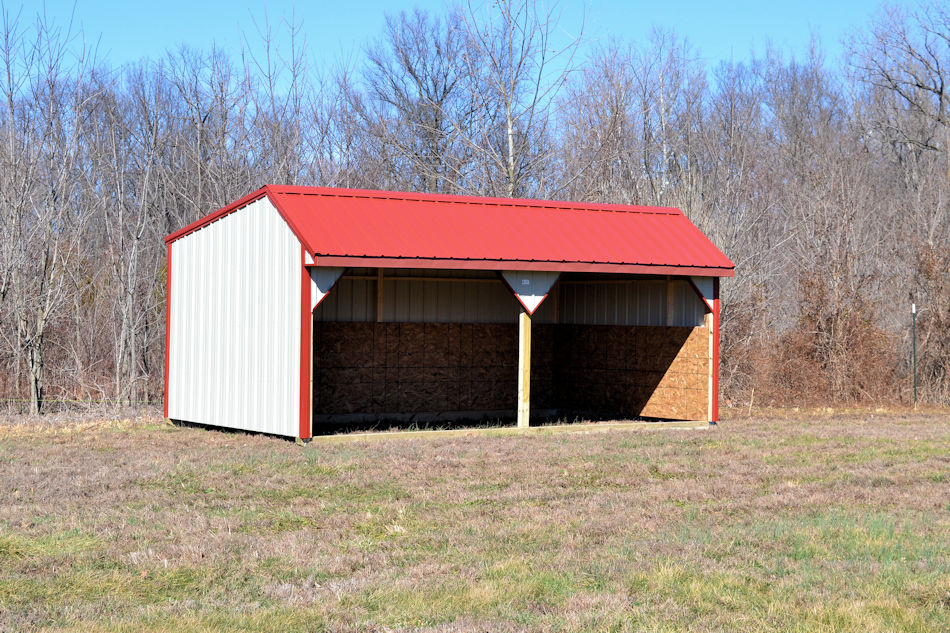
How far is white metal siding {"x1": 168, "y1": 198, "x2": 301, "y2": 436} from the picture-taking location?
14.6 meters

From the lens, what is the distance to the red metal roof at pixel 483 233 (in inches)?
585

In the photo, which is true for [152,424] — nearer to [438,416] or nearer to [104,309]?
[438,416]

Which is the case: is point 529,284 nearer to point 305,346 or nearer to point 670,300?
point 670,300

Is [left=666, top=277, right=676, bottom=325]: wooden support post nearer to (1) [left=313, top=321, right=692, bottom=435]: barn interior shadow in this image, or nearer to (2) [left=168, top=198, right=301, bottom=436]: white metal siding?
(1) [left=313, top=321, right=692, bottom=435]: barn interior shadow

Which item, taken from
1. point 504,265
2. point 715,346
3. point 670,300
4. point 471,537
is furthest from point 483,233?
point 471,537

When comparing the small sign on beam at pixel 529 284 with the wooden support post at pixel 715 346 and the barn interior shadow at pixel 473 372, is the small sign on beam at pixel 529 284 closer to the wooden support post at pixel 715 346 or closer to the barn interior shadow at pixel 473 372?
the barn interior shadow at pixel 473 372

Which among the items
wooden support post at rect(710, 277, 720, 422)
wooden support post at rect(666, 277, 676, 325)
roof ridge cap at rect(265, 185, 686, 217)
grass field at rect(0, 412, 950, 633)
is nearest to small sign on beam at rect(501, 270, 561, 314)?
roof ridge cap at rect(265, 185, 686, 217)

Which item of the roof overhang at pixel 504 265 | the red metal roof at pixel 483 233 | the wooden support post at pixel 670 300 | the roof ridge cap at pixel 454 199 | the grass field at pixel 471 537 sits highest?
the roof ridge cap at pixel 454 199

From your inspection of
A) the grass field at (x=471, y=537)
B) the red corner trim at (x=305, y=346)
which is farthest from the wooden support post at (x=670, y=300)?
the red corner trim at (x=305, y=346)

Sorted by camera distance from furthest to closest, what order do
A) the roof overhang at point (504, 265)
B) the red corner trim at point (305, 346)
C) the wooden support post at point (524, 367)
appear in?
1. the wooden support post at point (524, 367)
2. the roof overhang at point (504, 265)
3. the red corner trim at point (305, 346)

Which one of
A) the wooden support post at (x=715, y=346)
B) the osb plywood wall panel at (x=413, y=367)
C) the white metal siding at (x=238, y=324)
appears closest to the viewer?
the white metal siding at (x=238, y=324)

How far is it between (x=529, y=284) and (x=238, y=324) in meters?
4.38

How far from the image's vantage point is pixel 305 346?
46.5ft

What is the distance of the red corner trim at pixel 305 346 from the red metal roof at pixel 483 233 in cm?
32
